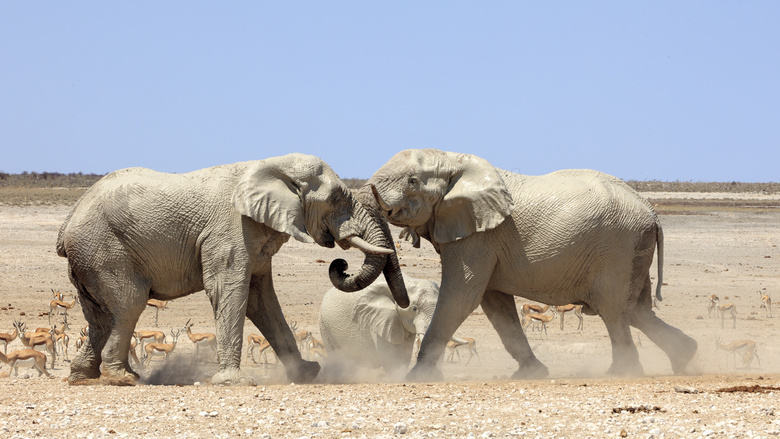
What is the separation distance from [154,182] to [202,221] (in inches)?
27.4

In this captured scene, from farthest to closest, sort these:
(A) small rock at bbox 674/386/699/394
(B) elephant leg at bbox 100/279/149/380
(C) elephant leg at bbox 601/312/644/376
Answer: (C) elephant leg at bbox 601/312/644/376, (B) elephant leg at bbox 100/279/149/380, (A) small rock at bbox 674/386/699/394

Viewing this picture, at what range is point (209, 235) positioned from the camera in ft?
35.6

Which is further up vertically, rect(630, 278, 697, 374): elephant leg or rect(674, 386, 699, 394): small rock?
rect(630, 278, 697, 374): elephant leg

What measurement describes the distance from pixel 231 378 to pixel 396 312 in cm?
343

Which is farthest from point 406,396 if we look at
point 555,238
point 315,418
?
point 555,238

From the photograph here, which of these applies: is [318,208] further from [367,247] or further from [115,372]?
[115,372]

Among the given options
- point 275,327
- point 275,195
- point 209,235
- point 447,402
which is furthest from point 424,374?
point 209,235

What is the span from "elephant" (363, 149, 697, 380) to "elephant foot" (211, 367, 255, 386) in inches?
72.8

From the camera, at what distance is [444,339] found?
11.5 metres

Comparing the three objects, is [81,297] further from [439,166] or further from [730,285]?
[730,285]

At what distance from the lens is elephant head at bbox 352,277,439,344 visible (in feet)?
43.5

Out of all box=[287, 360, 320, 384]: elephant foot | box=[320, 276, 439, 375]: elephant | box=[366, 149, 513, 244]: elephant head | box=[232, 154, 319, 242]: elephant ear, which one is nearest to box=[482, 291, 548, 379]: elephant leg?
box=[320, 276, 439, 375]: elephant

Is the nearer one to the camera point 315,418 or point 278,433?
point 278,433

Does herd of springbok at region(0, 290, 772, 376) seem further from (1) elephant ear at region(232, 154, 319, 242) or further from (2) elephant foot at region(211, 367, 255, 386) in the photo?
(1) elephant ear at region(232, 154, 319, 242)
